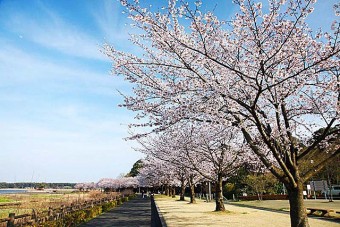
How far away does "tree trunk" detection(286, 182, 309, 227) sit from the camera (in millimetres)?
6656

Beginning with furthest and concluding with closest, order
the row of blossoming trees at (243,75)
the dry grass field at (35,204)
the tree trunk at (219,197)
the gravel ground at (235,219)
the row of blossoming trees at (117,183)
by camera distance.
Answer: the row of blossoming trees at (117,183), the tree trunk at (219,197), the dry grass field at (35,204), the gravel ground at (235,219), the row of blossoming trees at (243,75)

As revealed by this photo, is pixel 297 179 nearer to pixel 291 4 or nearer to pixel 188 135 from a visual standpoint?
pixel 291 4

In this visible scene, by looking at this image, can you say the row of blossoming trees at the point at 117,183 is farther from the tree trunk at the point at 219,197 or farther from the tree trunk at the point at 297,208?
the tree trunk at the point at 297,208

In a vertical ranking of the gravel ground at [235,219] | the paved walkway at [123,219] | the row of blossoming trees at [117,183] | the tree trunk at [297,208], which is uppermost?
the row of blossoming trees at [117,183]

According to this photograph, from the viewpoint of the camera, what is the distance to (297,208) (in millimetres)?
6762

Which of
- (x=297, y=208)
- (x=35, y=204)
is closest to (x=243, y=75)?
(x=297, y=208)

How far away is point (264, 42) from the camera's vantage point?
18.9 feet

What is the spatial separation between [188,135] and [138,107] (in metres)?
6.54

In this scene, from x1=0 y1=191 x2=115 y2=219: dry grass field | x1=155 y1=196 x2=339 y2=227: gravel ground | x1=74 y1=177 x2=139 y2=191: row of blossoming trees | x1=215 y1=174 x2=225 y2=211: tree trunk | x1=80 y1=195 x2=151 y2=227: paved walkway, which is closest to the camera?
x1=155 y1=196 x2=339 y2=227: gravel ground

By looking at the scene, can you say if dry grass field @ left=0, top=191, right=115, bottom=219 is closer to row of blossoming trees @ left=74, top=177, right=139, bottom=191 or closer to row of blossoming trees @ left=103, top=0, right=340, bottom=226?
row of blossoming trees @ left=103, top=0, right=340, bottom=226

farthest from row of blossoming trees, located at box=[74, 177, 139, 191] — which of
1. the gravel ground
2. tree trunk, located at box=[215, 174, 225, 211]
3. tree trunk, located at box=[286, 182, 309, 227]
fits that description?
tree trunk, located at box=[286, 182, 309, 227]

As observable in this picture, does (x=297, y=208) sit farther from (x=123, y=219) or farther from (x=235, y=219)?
(x=123, y=219)

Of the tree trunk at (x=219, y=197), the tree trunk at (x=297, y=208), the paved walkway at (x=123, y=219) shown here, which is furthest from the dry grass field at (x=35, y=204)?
the tree trunk at (x=297, y=208)

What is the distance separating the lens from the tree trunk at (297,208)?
6656 millimetres
